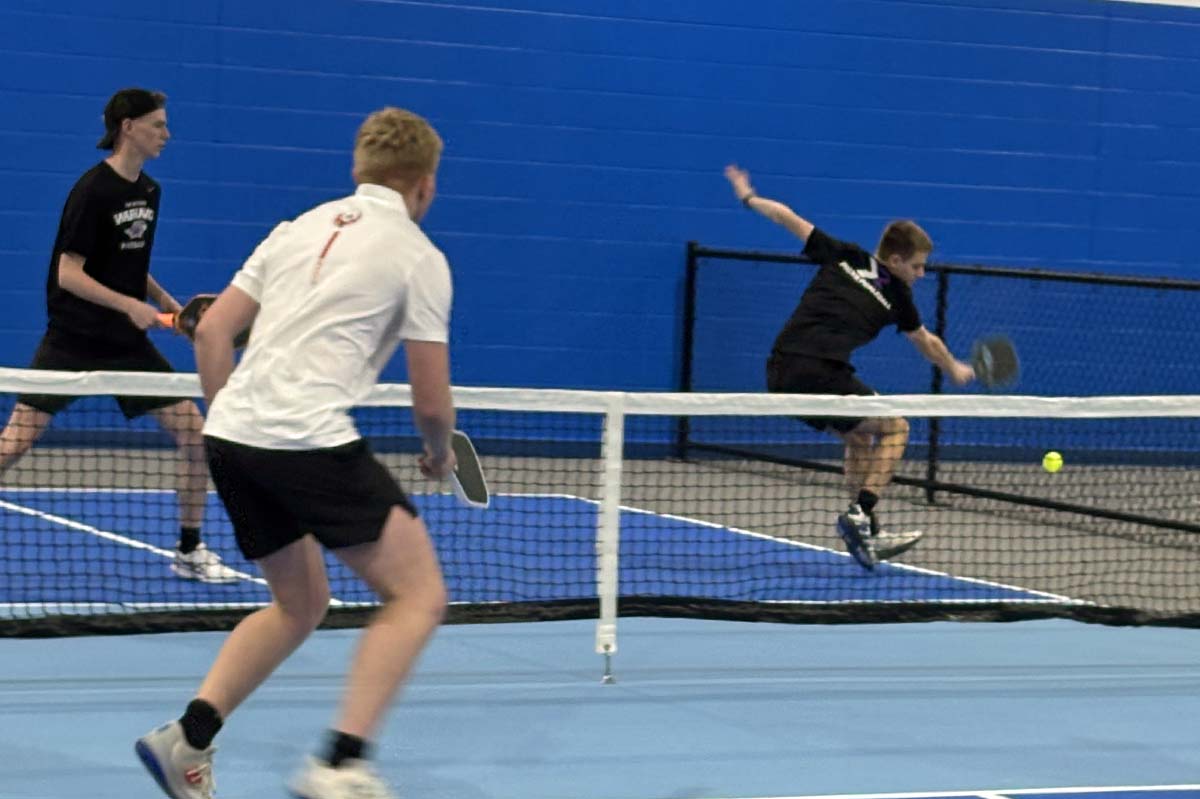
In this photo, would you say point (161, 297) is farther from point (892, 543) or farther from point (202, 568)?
point (892, 543)

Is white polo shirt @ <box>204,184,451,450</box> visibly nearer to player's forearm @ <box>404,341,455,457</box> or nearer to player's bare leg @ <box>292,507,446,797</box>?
player's forearm @ <box>404,341,455,457</box>

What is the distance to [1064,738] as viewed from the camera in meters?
5.20

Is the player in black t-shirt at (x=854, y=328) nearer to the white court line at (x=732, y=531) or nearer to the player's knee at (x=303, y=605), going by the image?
the white court line at (x=732, y=531)

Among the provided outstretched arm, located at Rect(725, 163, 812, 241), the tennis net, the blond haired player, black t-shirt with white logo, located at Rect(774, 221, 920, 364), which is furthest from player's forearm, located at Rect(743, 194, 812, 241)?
the blond haired player

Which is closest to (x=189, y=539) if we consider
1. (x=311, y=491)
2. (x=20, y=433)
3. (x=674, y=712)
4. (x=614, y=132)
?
(x=20, y=433)

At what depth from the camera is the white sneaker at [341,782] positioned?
368 centimetres

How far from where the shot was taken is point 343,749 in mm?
3719

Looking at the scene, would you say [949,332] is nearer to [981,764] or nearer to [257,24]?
[257,24]

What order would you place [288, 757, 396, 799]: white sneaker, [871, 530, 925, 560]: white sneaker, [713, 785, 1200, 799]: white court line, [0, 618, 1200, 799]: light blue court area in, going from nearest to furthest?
1. [288, 757, 396, 799]: white sneaker
2. [713, 785, 1200, 799]: white court line
3. [0, 618, 1200, 799]: light blue court area
4. [871, 530, 925, 560]: white sneaker

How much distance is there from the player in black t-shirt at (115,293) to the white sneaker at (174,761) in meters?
2.81

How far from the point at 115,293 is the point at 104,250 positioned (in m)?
0.21

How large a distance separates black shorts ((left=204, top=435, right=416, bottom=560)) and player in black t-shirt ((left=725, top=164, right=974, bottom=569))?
462 cm

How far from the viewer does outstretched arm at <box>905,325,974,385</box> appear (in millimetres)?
7844

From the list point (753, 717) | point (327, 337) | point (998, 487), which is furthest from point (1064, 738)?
point (998, 487)
